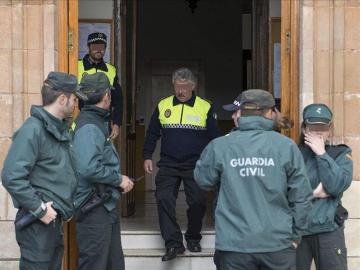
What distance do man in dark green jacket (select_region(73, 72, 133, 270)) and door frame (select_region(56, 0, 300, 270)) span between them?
33.5 inches

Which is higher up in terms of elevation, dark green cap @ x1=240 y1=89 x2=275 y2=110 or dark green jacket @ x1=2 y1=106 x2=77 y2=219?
dark green cap @ x1=240 y1=89 x2=275 y2=110

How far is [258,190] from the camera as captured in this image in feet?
12.1

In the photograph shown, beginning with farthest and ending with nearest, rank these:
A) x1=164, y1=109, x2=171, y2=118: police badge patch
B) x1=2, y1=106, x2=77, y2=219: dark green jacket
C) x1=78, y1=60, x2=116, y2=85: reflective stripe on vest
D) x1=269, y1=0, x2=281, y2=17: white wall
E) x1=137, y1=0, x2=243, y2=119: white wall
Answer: x1=137, y1=0, x2=243, y2=119: white wall
x1=269, y1=0, x2=281, y2=17: white wall
x1=78, y1=60, x2=116, y2=85: reflective stripe on vest
x1=164, y1=109, x2=171, y2=118: police badge patch
x1=2, y1=106, x2=77, y2=219: dark green jacket

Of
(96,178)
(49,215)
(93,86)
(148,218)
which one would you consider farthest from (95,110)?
(148,218)

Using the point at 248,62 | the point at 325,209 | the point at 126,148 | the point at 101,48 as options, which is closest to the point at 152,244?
the point at 126,148

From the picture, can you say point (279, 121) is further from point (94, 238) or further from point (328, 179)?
point (94, 238)

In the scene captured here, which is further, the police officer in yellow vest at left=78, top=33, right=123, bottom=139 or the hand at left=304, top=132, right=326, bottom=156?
the police officer in yellow vest at left=78, top=33, right=123, bottom=139

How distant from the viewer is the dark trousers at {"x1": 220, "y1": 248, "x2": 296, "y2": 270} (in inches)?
145

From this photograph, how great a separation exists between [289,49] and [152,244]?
211 centimetres

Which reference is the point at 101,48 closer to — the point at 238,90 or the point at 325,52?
the point at 325,52

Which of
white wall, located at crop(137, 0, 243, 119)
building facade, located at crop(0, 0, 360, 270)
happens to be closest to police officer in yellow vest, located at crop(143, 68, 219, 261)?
building facade, located at crop(0, 0, 360, 270)

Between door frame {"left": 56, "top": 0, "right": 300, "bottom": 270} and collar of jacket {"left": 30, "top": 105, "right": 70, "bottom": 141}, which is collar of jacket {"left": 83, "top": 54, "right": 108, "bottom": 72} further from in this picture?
collar of jacket {"left": 30, "top": 105, "right": 70, "bottom": 141}

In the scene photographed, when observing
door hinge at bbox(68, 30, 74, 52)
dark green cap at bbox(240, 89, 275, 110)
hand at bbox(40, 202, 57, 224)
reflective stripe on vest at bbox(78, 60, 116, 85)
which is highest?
door hinge at bbox(68, 30, 74, 52)

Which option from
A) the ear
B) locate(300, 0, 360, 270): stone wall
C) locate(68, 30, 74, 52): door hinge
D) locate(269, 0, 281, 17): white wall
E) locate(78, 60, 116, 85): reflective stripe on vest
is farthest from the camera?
locate(269, 0, 281, 17): white wall
